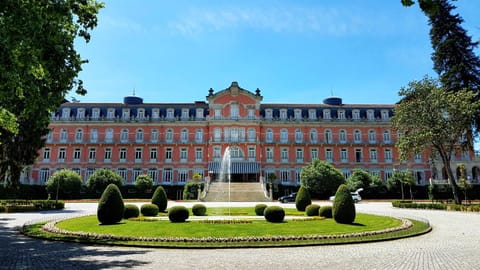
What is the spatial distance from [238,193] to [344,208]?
2450cm

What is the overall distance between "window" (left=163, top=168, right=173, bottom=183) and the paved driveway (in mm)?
36079

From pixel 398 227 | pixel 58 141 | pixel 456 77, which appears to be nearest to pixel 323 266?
pixel 398 227

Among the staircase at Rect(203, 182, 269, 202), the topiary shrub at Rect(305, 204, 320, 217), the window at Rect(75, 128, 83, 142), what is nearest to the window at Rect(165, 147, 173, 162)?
the staircase at Rect(203, 182, 269, 202)

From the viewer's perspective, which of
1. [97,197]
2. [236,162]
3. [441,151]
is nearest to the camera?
[441,151]

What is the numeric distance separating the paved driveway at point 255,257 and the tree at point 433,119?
1828 cm

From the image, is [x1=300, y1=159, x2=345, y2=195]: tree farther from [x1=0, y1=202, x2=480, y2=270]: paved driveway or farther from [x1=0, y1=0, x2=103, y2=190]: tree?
[x1=0, y1=0, x2=103, y2=190]: tree

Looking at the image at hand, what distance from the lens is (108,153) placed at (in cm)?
4812

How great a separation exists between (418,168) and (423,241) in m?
41.5

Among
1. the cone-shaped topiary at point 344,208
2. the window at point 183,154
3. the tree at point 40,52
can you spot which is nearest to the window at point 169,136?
the window at point 183,154

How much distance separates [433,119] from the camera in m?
27.6

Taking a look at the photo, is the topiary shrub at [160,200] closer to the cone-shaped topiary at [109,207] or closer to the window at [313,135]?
the cone-shaped topiary at [109,207]

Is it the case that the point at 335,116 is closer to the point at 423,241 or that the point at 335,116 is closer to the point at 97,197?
the point at 97,197

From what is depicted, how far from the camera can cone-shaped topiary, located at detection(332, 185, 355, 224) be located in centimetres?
1498

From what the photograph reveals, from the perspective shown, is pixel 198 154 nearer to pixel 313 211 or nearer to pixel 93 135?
pixel 93 135
